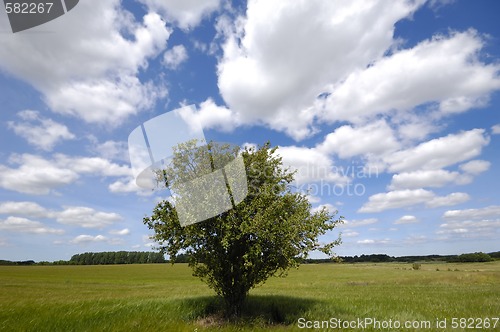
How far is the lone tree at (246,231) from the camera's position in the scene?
49.5ft

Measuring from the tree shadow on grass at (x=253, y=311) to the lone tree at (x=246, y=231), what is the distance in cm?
100

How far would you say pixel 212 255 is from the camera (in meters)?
16.0

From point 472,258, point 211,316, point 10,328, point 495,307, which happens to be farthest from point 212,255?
point 472,258

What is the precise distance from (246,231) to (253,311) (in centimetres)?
515

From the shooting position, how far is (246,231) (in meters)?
14.7

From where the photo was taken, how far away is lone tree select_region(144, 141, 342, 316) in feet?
49.5

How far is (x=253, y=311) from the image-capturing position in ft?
55.6

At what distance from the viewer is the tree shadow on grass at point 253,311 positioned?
15008 millimetres

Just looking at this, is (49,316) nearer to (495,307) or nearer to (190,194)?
(190,194)

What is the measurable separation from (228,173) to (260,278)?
Answer: 5.52 metres

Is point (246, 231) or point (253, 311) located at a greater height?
point (246, 231)

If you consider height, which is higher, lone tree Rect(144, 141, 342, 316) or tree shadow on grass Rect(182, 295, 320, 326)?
lone tree Rect(144, 141, 342, 316)

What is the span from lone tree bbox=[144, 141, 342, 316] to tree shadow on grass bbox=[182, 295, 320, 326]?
39.2 inches

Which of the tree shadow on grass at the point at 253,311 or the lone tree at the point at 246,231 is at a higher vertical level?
the lone tree at the point at 246,231
